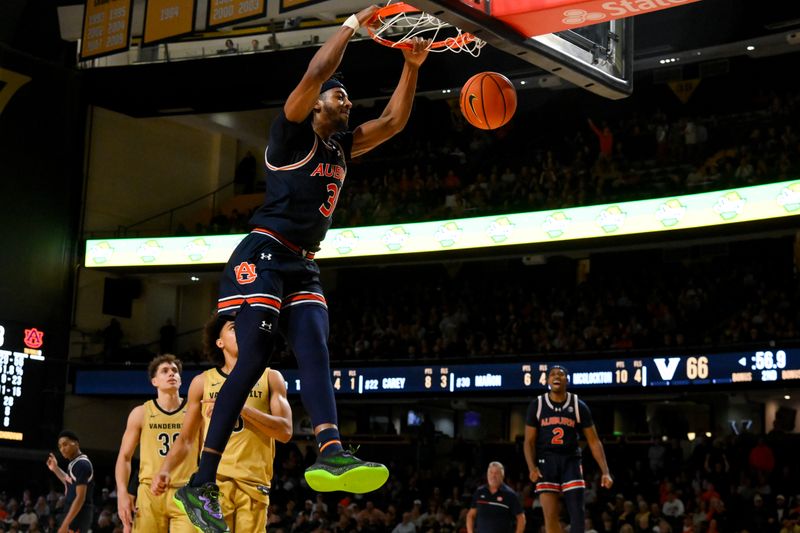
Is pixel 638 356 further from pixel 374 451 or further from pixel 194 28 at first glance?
pixel 194 28

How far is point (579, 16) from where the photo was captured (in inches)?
266

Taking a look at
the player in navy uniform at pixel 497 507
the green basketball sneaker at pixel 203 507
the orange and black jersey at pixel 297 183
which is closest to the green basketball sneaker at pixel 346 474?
the green basketball sneaker at pixel 203 507

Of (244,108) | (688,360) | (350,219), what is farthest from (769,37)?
(244,108)

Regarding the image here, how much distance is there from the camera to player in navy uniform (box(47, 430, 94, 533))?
1248 centimetres

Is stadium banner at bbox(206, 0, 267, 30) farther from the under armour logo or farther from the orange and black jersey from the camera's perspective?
the orange and black jersey

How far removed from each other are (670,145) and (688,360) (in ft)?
21.5

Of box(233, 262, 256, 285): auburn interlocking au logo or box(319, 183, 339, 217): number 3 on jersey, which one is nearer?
box(233, 262, 256, 285): auburn interlocking au logo

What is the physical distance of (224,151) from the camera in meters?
35.0

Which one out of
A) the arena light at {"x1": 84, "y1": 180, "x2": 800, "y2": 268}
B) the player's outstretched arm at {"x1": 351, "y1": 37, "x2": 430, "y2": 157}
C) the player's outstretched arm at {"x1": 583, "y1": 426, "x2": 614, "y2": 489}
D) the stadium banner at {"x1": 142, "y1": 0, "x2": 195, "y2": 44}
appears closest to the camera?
the player's outstretched arm at {"x1": 351, "y1": 37, "x2": 430, "y2": 157}

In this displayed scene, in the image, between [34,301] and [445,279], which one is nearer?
[34,301]

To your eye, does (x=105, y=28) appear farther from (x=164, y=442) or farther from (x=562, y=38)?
(x=562, y=38)

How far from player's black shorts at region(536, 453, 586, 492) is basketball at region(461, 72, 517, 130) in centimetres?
518

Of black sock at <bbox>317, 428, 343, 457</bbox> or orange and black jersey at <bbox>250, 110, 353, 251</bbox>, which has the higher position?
orange and black jersey at <bbox>250, 110, 353, 251</bbox>

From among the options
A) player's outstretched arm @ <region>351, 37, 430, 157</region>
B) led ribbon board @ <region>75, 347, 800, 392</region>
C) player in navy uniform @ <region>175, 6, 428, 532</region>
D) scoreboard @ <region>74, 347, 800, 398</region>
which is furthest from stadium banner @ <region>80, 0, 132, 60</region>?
player in navy uniform @ <region>175, 6, 428, 532</region>
